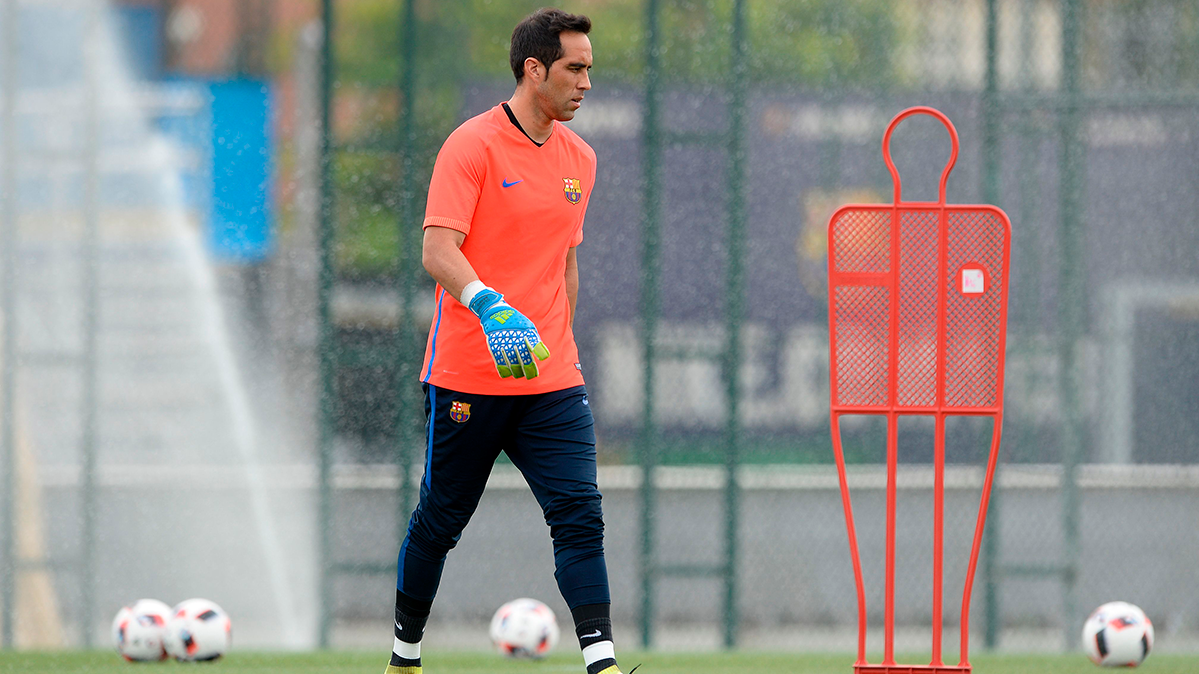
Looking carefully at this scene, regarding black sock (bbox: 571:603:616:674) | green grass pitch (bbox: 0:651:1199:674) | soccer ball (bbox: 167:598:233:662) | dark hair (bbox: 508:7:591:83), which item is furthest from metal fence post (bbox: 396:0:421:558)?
black sock (bbox: 571:603:616:674)

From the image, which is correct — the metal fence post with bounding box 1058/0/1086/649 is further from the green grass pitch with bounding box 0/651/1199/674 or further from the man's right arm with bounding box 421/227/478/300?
the man's right arm with bounding box 421/227/478/300

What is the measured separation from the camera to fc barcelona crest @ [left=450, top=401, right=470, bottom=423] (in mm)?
4215

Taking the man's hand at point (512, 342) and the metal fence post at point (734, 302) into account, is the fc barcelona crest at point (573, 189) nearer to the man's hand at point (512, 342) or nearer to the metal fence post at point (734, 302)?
the man's hand at point (512, 342)

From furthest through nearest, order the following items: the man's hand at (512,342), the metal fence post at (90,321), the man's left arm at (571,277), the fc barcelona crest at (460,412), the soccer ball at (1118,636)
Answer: the metal fence post at (90,321), the soccer ball at (1118,636), the man's left arm at (571,277), the fc barcelona crest at (460,412), the man's hand at (512,342)

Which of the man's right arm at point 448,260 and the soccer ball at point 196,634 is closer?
the man's right arm at point 448,260

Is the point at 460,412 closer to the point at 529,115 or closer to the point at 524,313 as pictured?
the point at 524,313

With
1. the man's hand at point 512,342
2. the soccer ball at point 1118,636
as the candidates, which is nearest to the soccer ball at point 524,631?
the soccer ball at point 1118,636

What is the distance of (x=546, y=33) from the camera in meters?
4.14

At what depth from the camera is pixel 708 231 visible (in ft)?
23.2

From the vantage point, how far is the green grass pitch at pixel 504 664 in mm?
5820

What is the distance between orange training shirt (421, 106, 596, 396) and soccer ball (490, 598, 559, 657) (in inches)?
77.3

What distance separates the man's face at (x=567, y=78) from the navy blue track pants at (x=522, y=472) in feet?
2.74

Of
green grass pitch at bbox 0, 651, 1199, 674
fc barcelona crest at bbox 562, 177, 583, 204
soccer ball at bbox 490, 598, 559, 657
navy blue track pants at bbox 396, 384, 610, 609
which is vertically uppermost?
fc barcelona crest at bbox 562, 177, 583, 204

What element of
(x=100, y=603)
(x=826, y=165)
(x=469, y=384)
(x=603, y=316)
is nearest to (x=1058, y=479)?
(x=826, y=165)
